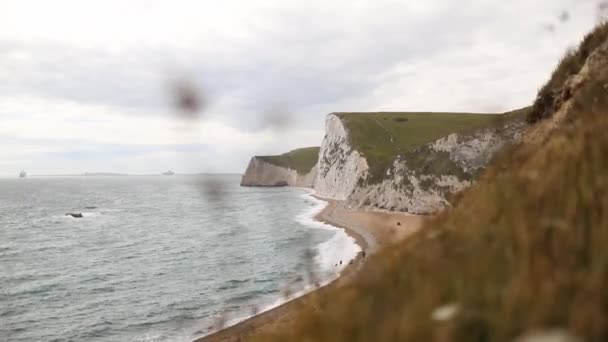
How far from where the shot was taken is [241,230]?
61750 millimetres

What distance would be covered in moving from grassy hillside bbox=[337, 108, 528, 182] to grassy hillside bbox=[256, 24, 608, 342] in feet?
288

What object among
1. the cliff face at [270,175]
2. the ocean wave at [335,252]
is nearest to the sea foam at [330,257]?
the ocean wave at [335,252]

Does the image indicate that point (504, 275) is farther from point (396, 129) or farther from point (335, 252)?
point (396, 129)

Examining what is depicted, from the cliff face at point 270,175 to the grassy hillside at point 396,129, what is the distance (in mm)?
55135

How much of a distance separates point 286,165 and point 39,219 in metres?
116

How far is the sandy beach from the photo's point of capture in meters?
6.39

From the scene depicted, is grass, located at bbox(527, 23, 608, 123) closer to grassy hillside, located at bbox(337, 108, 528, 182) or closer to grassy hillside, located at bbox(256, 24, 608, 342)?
grassy hillside, located at bbox(256, 24, 608, 342)

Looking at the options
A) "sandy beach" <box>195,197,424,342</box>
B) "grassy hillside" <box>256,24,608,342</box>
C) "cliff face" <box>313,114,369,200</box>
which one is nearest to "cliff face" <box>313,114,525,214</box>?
"sandy beach" <box>195,197,424,342</box>

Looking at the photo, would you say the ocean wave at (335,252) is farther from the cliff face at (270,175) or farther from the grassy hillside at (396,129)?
the cliff face at (270,175)

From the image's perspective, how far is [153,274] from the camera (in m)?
37.8

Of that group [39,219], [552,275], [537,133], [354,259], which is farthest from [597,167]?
[39,219]

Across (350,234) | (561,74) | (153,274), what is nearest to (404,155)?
(350,234)

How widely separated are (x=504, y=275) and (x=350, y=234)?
178 feet

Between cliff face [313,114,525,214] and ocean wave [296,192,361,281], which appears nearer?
ocean wave [296,192,361,281]
